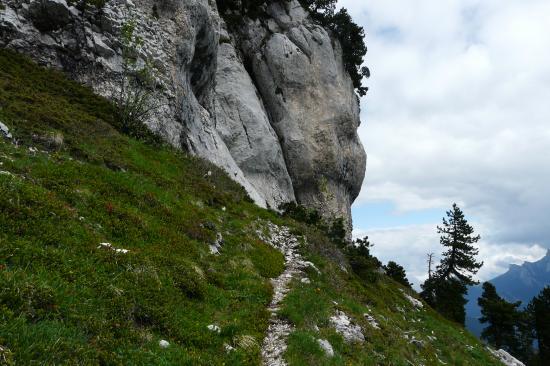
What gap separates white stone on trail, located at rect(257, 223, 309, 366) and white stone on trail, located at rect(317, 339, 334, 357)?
1.04 meters

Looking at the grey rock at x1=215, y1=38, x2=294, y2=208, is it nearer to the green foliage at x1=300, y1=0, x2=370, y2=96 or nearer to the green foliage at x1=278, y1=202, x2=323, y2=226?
the green foliage at x1=278, y1=202, x2=323, y2=226

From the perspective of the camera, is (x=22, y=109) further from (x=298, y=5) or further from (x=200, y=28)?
(x=298, y=5)

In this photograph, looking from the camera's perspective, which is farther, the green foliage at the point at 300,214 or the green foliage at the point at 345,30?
the green foliage at the point at 345,30

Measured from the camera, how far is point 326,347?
12.5m

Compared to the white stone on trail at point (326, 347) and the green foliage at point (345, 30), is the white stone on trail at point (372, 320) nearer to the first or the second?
the white stone on trail at point (326, 347)

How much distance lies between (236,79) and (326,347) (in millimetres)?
42846

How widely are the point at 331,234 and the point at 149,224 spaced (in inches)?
1029

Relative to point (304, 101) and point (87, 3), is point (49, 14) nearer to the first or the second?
point (87, 3)

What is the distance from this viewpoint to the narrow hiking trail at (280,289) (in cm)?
1175

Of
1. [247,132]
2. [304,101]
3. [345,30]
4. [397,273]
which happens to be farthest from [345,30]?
[397,273]

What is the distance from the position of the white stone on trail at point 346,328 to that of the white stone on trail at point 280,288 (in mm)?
2181

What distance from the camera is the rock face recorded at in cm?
2894

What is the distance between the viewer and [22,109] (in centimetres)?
1962

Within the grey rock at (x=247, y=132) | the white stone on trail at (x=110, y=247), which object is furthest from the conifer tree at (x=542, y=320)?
the white stone on trail at (x=110, y=247)
